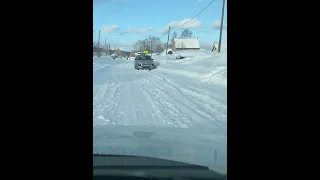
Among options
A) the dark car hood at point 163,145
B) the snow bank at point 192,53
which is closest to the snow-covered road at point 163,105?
the dark car hood at point 163,145

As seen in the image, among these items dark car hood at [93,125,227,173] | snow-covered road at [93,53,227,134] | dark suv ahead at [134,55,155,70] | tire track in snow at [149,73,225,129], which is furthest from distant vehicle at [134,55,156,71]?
dark car hood at [93,125,227,173]

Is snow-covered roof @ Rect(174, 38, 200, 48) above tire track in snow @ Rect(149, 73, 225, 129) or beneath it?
above

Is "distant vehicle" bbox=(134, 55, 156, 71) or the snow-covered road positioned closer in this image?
the snow-covered road

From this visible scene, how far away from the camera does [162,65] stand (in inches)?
1253

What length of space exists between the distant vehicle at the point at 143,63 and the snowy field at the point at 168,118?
5.58 meters

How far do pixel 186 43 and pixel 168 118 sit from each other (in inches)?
1010

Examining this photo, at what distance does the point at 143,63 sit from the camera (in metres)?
29.5

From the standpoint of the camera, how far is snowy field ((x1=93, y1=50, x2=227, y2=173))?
560 centimetres

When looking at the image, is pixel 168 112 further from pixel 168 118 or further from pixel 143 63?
pixel 143 63

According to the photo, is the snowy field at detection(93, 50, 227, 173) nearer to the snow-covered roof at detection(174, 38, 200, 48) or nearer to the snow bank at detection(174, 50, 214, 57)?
the snow bank at detection(174, 50, 214, 57)

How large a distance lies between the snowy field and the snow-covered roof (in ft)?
25.0

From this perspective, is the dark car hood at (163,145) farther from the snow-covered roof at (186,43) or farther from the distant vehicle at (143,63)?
the snow-covered roof at (186,43)
